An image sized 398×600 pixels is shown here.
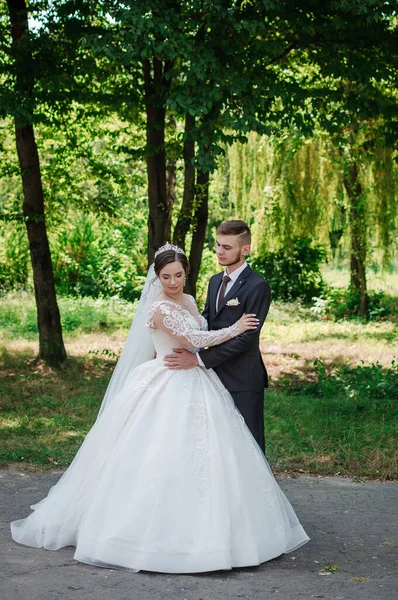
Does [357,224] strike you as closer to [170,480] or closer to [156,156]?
[156,156]

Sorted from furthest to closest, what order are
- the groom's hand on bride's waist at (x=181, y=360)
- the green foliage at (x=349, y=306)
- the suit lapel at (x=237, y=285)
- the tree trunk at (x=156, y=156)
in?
the green foliage at (x=349, y=306) < the tree trunk at (x=156, y=156) < the suit lapel at (x=237, y=285) < the groom's hand on bride's waist at (x=181, y=360)

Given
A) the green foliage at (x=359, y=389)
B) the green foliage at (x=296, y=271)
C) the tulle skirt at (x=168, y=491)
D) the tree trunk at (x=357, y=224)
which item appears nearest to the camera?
the tulle skirt at (x=168, y=491)

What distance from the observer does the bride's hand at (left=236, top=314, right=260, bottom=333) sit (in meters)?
5.17

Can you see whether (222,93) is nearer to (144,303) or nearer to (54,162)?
(144,303)

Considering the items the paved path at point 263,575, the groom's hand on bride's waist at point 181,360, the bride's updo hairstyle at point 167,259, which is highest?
the bride's updo hairstyle at point 167,259

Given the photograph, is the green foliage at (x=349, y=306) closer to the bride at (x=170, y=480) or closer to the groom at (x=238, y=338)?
the groom at (x=238, y=338)

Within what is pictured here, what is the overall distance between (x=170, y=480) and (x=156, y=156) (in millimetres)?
8453

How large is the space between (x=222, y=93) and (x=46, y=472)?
206 inches

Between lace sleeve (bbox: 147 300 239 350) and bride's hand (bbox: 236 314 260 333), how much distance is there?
0.03 m

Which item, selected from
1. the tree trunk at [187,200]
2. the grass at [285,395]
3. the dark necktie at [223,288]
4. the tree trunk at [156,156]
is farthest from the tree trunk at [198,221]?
the dark necktie at [223,288]

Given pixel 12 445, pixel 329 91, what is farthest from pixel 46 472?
pixel 329 91

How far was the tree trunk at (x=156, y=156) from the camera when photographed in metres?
11.8

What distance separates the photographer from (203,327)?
5473 mm

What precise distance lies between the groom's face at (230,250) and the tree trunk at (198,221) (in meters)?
7.35
